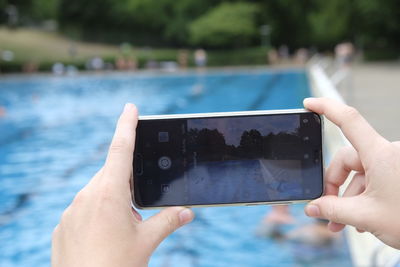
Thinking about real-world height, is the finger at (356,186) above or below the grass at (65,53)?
below

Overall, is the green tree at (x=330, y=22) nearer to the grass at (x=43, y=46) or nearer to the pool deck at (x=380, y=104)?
the grass at (x=43, y=46)

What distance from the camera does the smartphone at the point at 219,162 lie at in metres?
1.44

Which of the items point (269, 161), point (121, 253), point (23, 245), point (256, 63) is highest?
point (256, 63)

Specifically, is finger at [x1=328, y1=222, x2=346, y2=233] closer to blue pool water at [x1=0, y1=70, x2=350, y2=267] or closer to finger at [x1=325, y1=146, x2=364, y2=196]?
finger at [x1=325, y1=146, x2=364, y2=196]

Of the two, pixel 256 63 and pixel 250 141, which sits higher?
pixel 256 63

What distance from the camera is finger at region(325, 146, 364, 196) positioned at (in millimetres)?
1382

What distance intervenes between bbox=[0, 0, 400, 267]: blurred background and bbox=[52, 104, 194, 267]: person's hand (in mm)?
2211

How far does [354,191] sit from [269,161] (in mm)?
230

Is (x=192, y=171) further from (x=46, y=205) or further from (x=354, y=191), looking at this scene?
(x=46, y=205)

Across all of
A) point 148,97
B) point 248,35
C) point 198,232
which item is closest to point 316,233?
point 198,232

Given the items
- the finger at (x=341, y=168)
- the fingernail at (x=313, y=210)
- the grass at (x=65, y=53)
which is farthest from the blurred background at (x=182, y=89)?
the fingernail at (x=313, y=210)

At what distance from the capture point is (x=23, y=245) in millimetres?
6090

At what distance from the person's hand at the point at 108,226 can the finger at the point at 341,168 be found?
526 millimetres

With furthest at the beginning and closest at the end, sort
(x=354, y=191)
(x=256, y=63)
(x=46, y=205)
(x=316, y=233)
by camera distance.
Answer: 1. (x=256, y=63)
2. (x=46, y=205)
3. (x=316, y=233)
4. (x=354, y=191)
